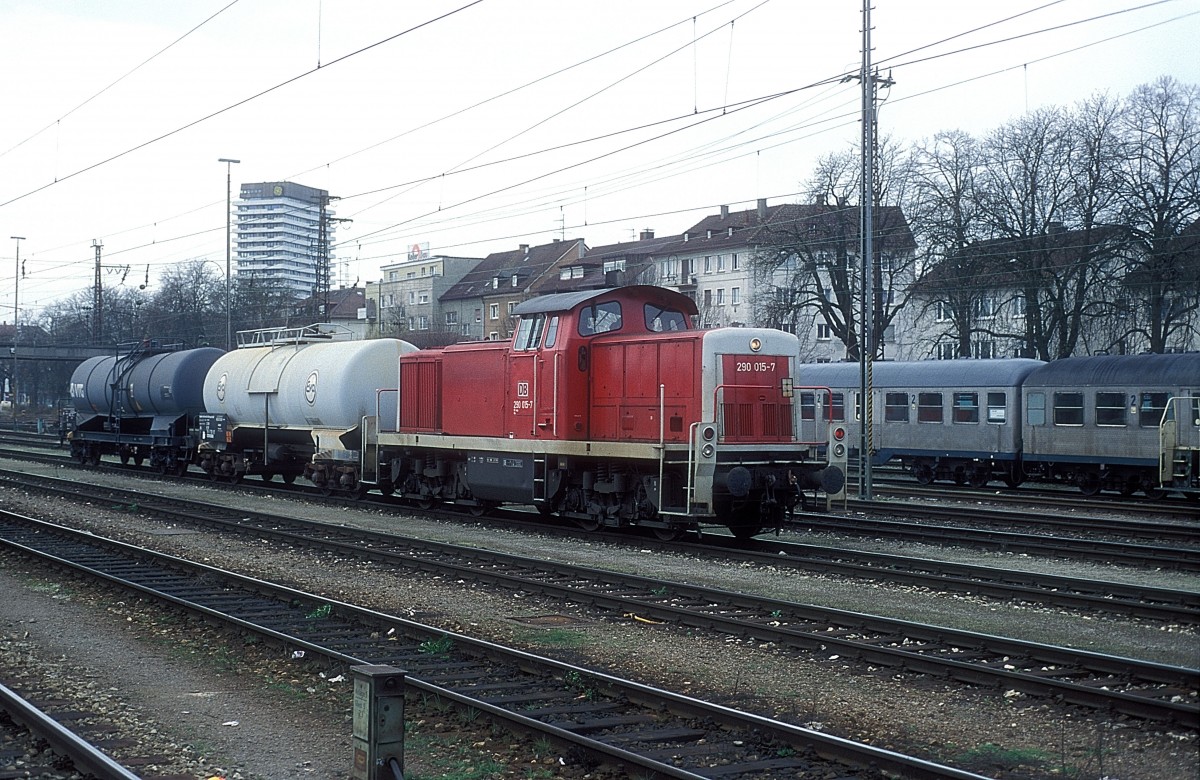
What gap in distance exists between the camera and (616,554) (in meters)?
16.1

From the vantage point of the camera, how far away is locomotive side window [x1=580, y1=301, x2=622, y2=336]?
1805cm

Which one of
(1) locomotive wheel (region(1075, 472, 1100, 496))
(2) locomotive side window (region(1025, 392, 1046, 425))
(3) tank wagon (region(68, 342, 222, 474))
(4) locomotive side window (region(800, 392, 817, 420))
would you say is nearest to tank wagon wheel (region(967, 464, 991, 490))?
(2) locomotive side window (region(1025, 392, 1046, 425))

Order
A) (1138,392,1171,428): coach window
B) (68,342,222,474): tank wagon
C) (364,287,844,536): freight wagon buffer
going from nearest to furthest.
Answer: (364,287,844,536): freight wagon buffer, (1138,392,1171,428): coach window, (68,342,222,474): tank wagon

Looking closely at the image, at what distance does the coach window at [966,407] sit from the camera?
2928 centimetres

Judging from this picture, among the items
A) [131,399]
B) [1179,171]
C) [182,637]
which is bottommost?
[182,637]

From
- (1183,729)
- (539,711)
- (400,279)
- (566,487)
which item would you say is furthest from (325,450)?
(400,279)

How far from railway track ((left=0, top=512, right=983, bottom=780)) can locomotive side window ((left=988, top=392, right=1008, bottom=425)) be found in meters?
21.4

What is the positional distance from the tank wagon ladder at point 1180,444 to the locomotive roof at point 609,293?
12.1 meters

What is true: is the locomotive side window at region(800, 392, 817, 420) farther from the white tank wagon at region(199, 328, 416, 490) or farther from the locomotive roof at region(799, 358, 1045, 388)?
the white tank wagon at region(199, 328, 416, 490)

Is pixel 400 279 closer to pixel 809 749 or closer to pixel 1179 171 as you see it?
pixel 1179 171

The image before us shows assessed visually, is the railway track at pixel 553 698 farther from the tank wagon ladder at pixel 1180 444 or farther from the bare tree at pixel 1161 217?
the bare tree at pixel 1161 217

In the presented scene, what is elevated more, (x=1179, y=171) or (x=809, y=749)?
(x=1179, y=171)

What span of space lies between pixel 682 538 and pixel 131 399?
2187cm

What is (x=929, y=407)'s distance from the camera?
3056cm
